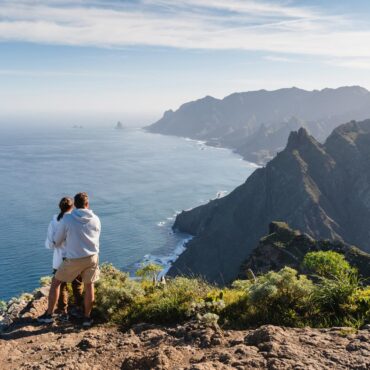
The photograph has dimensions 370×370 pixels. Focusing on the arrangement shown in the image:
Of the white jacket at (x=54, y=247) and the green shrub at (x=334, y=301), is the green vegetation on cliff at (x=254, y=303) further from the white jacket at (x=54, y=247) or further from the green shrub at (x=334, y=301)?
the white jacket at (x=54, y=247)

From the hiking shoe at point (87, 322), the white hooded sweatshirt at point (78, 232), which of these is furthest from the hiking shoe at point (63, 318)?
the white hooded sweatshirt at point (78, 232)

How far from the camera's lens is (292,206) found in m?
133

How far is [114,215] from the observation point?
130 meters

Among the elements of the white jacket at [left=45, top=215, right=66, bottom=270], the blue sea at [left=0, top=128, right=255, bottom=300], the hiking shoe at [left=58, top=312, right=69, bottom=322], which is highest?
the white jacket at [left=45, top=215, right=66, bottom=270]

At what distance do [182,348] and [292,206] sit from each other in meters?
130

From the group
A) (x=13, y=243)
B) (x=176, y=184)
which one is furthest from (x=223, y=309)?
(x=176, y=184)

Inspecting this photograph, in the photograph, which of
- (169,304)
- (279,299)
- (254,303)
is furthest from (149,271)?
(279,299)

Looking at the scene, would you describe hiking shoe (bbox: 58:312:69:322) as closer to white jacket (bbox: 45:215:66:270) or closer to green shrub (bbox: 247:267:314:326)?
white jacket (bbox: 45:215:66:270)

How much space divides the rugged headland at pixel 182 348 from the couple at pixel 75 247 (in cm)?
71

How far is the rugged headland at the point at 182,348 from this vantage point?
21.1ft

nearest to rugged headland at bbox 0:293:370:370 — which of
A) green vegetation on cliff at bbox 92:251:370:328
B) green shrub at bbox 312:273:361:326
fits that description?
green vegetation on cliff at bbox 92:251:370:328

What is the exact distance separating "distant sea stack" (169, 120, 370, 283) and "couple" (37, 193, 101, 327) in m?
91.9

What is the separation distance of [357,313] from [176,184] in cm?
17870

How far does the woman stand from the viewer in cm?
955
